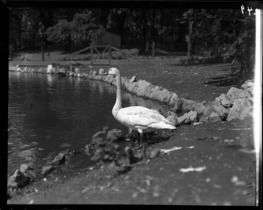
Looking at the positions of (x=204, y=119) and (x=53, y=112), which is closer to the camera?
(x=53, y=112)

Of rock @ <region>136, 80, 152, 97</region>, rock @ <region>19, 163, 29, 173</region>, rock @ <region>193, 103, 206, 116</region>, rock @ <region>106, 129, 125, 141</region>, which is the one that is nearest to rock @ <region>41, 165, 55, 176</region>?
rock @ <region>19, 163, 29, 173</region>

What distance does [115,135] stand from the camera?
695cm

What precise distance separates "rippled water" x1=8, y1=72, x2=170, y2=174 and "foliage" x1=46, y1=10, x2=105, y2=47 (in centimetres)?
69

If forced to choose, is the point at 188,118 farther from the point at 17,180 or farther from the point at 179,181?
the point at 17,180

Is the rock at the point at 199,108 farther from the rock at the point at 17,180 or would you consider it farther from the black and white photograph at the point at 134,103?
the rock at the point at 17,180

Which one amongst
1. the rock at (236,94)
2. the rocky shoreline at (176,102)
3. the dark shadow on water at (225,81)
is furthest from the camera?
the dark shadow on water at (225,81)

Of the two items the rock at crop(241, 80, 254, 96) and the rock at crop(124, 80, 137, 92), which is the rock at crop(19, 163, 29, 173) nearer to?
the rock at crop(124, 80, 137, 92)

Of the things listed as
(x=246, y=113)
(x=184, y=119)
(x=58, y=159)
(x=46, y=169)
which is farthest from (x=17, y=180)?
(x=246, y=113)

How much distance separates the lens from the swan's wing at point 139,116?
7066 mm

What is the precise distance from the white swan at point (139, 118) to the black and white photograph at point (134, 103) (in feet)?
0.06

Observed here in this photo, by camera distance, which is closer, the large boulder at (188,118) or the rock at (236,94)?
the rock at (236,94)

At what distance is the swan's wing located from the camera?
7066 millimetres

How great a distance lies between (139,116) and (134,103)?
1.35 ft

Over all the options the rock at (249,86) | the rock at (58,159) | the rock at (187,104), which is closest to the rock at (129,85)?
the rock at (187,104)
